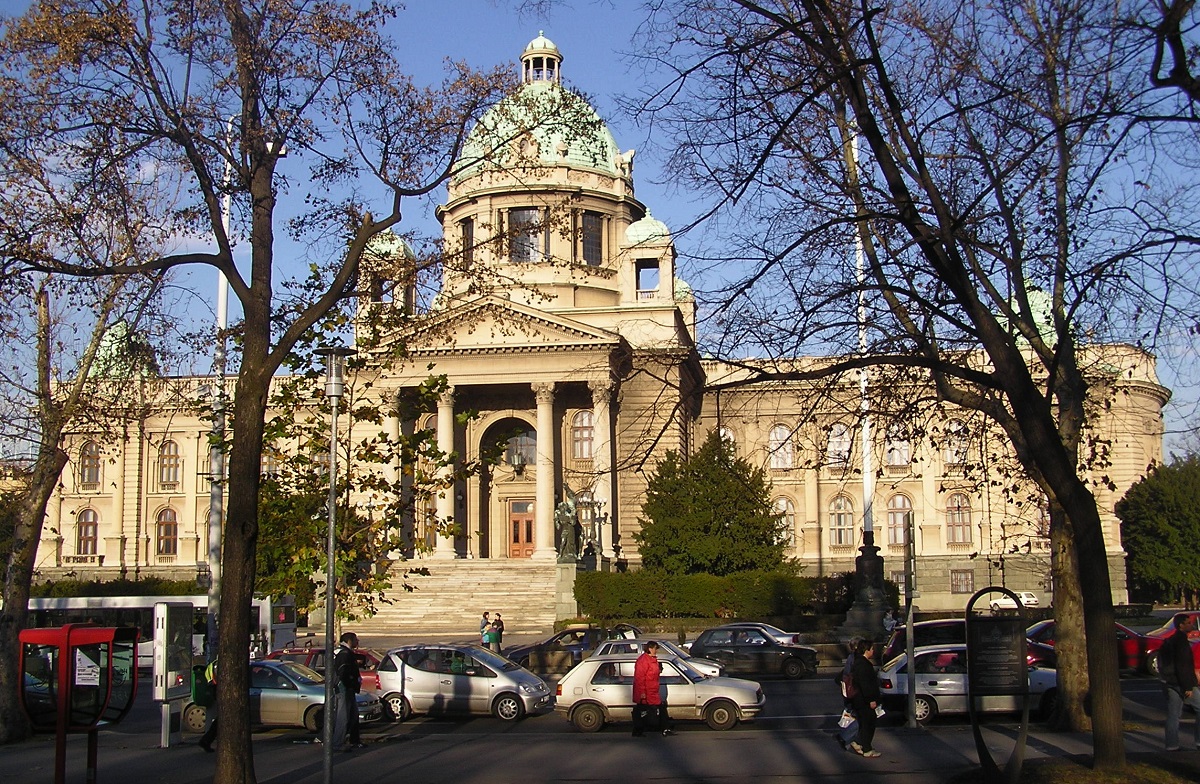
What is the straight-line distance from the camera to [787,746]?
20.6 m

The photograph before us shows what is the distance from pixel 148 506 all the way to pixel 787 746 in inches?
2672

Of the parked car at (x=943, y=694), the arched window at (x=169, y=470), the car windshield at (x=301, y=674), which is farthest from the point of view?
the arched window at (x=169, y=470)

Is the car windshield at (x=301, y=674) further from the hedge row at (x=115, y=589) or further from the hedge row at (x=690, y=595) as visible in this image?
the hedge row at (x=115, y=589)

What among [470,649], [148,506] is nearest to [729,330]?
[470,649]

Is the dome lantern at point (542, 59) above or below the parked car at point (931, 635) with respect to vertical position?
above

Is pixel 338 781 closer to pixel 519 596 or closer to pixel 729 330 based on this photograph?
pixel 729 330

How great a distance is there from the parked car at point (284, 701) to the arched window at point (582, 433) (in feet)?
131

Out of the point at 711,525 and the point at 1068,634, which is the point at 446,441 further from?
the point at 1068,634

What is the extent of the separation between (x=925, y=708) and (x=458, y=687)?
916cm

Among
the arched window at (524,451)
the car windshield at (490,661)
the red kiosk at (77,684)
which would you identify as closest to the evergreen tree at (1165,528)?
the arched window at (524,451)

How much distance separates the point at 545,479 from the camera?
6066cm

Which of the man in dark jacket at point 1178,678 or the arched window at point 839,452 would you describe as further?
the man in dark jacket at point 1178,678

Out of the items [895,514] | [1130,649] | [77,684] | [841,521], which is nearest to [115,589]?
[841,521]

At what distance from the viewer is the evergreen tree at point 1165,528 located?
70938 mm
